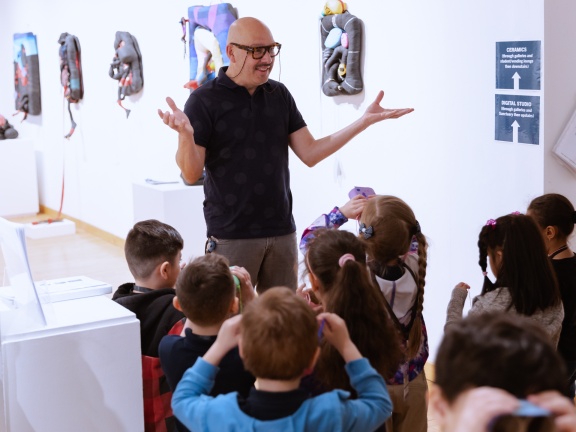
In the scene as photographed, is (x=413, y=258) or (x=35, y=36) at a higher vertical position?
(x=35, y=36)

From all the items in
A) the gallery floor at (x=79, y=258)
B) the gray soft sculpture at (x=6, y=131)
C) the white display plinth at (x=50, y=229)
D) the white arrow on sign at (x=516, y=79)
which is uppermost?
the white arrow on sign at (x=516, y=79)

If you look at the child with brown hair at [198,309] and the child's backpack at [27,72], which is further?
the child's backpack at [27,72]

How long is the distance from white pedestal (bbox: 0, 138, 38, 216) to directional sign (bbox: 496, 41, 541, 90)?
6.69 meters

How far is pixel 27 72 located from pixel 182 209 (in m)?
4.69

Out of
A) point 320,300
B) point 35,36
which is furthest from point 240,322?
point 35,36

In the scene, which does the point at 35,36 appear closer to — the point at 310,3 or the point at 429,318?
the point at 310,3

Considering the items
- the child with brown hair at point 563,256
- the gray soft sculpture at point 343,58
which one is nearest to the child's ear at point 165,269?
the child with brown hair at point 563,256

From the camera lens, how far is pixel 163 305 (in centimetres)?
236

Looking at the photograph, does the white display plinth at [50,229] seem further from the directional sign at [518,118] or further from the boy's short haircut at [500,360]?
the boy's short haircut at [500,360]

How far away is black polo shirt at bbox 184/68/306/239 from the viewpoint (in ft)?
9.71

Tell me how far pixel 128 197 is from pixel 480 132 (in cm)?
413

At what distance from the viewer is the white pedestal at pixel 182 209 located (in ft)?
17.0

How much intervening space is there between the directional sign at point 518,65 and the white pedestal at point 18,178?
22.0ft

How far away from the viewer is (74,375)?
2.18 metres
